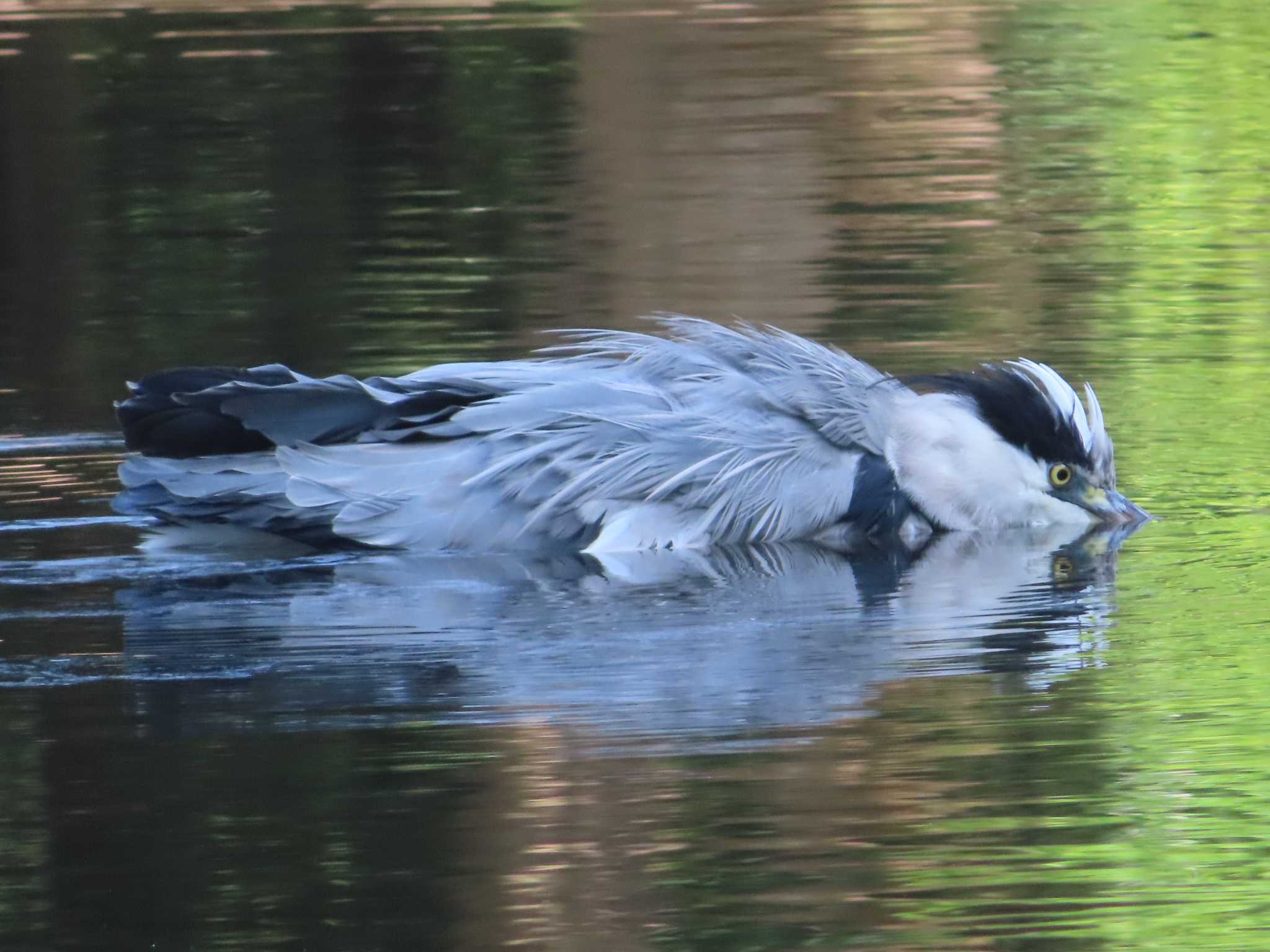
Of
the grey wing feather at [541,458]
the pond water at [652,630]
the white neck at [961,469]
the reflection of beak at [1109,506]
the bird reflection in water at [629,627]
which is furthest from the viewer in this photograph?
the reflection of beak at [1109,506]

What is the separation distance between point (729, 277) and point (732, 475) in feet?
15.5

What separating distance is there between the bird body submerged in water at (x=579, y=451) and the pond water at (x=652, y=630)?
0.51 feet

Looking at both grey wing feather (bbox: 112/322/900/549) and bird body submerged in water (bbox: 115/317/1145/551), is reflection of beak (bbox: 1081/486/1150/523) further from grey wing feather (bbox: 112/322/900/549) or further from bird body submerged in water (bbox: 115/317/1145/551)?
grey wing feather (bbox: 112/322/900/549)

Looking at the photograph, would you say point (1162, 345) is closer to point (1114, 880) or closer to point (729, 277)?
point (729, 277)

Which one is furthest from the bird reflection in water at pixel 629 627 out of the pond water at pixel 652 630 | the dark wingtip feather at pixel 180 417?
the dark wingtip feather at pixel 180 417

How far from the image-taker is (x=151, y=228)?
14102 mm

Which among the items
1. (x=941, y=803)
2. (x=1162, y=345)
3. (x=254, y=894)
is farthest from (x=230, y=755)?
(x=1162, y=345)

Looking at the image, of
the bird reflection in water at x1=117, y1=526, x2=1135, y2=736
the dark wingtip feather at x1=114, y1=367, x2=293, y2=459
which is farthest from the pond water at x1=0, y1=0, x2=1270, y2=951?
the dark wingtip feather at x1=114, y1=367, x2=293, y2=459

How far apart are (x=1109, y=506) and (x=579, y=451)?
191cm

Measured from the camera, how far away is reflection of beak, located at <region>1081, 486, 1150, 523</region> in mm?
8188

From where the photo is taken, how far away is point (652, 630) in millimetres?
6977

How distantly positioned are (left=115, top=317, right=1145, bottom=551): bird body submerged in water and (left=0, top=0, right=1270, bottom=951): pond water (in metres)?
0.16

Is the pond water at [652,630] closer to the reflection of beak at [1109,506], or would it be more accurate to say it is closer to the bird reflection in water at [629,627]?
the bird reflection in water at [629,627]

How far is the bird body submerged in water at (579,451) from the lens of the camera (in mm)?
7758
